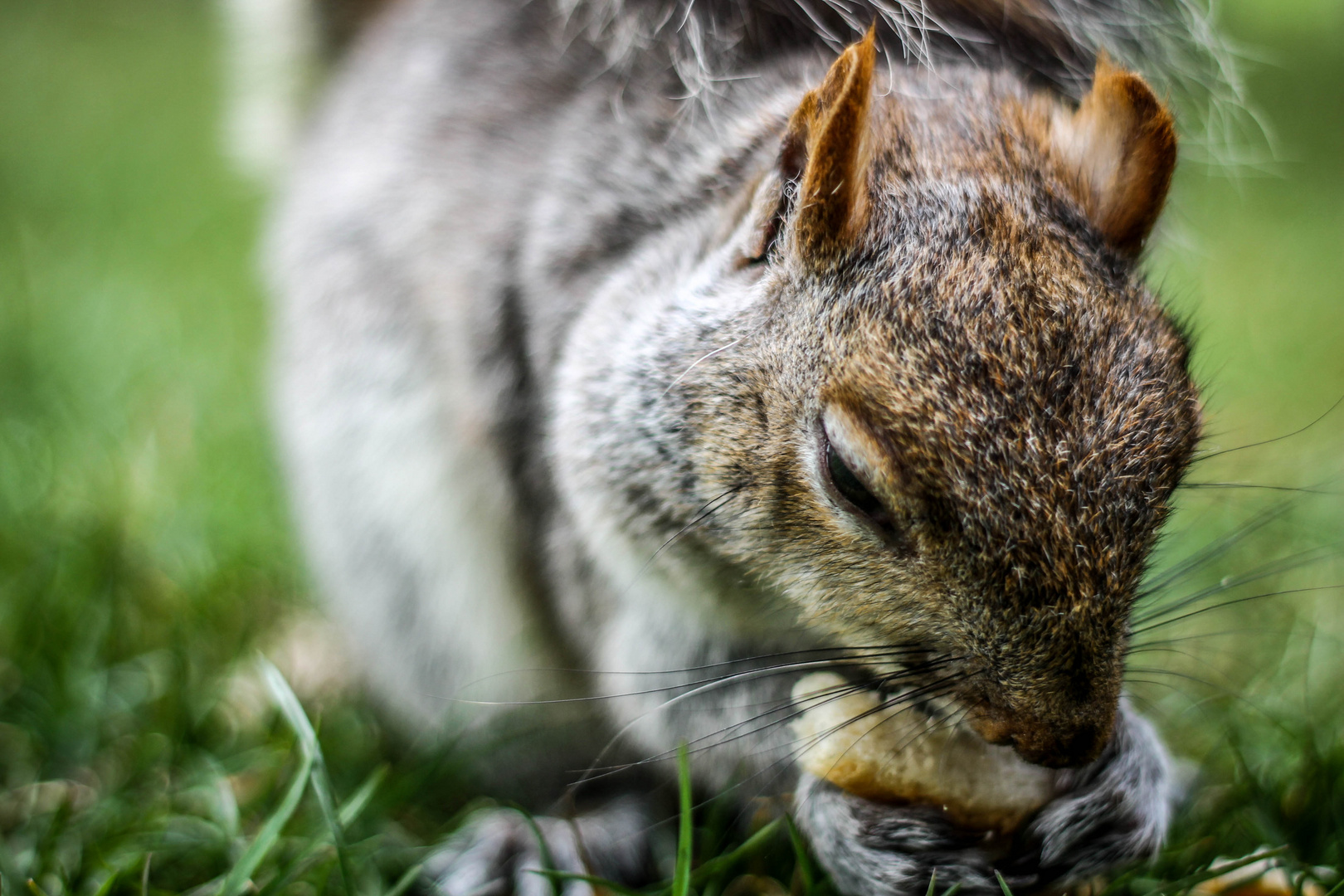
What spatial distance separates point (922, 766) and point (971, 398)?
54cm

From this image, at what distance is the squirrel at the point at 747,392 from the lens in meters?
1.29

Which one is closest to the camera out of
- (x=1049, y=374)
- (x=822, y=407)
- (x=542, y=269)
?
(x=1049, y=374)

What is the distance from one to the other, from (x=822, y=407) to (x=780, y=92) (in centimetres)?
79

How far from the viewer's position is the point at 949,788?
149cm

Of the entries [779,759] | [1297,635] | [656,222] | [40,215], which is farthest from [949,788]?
[40,215]

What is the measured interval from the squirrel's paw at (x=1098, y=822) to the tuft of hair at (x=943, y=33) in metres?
1.18

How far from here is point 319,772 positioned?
1.64 m

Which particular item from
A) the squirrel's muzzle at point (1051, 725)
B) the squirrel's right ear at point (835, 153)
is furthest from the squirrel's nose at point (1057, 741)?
the squirrel's right ear at point (835, 153)

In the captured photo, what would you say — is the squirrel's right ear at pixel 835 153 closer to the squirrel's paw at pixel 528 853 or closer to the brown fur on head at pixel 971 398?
the brown fur on head at pixel 971 398

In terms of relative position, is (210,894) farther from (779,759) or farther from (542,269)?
(542,269)

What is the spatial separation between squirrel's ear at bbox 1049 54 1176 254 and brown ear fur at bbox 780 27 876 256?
355mm

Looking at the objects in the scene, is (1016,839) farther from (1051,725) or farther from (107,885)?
(107,885)

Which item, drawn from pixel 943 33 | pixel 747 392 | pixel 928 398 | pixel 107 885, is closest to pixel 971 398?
pixel 928 398

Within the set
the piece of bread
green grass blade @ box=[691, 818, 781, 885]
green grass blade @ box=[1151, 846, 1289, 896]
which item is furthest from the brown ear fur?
green grass blade @ box=[1151, 846, 1289, 896]
